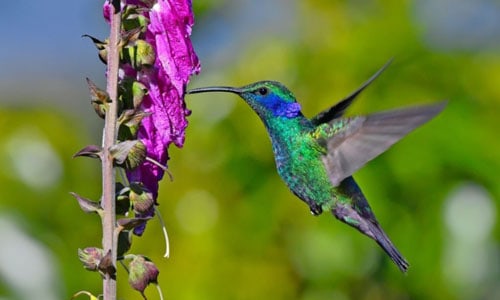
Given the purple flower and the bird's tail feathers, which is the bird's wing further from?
the purple flower

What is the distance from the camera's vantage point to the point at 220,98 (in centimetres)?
450

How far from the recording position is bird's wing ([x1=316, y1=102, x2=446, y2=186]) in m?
2.56

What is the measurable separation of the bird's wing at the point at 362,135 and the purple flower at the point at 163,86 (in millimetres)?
658

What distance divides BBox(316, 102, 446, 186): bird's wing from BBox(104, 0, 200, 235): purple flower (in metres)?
0.66

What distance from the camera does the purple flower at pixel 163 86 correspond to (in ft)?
6.88

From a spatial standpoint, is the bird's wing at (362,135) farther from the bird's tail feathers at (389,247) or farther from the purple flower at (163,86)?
the purple flower at (163,86)

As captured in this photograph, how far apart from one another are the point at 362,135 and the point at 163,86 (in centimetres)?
88

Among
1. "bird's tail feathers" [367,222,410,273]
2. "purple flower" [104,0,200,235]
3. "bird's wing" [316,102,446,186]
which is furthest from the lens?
"bird's tail feathers" [367,222,410,273]

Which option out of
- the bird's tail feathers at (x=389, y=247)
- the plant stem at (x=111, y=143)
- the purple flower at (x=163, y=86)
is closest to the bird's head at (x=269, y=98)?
the bird's tail feathers at (x=389, y=247)

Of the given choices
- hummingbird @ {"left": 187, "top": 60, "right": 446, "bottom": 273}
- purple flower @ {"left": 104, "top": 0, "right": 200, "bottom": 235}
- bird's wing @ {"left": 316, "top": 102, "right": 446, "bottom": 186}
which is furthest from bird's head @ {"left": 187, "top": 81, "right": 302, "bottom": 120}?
purple flower @ {"left": 104, "top": 0, "right": 200, "bottom": 235}

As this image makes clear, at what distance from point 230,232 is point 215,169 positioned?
291 mm

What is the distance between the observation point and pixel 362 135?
9.29ft

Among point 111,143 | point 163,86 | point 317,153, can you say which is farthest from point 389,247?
point 111,143

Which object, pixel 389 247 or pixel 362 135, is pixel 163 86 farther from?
pixel 389 247
